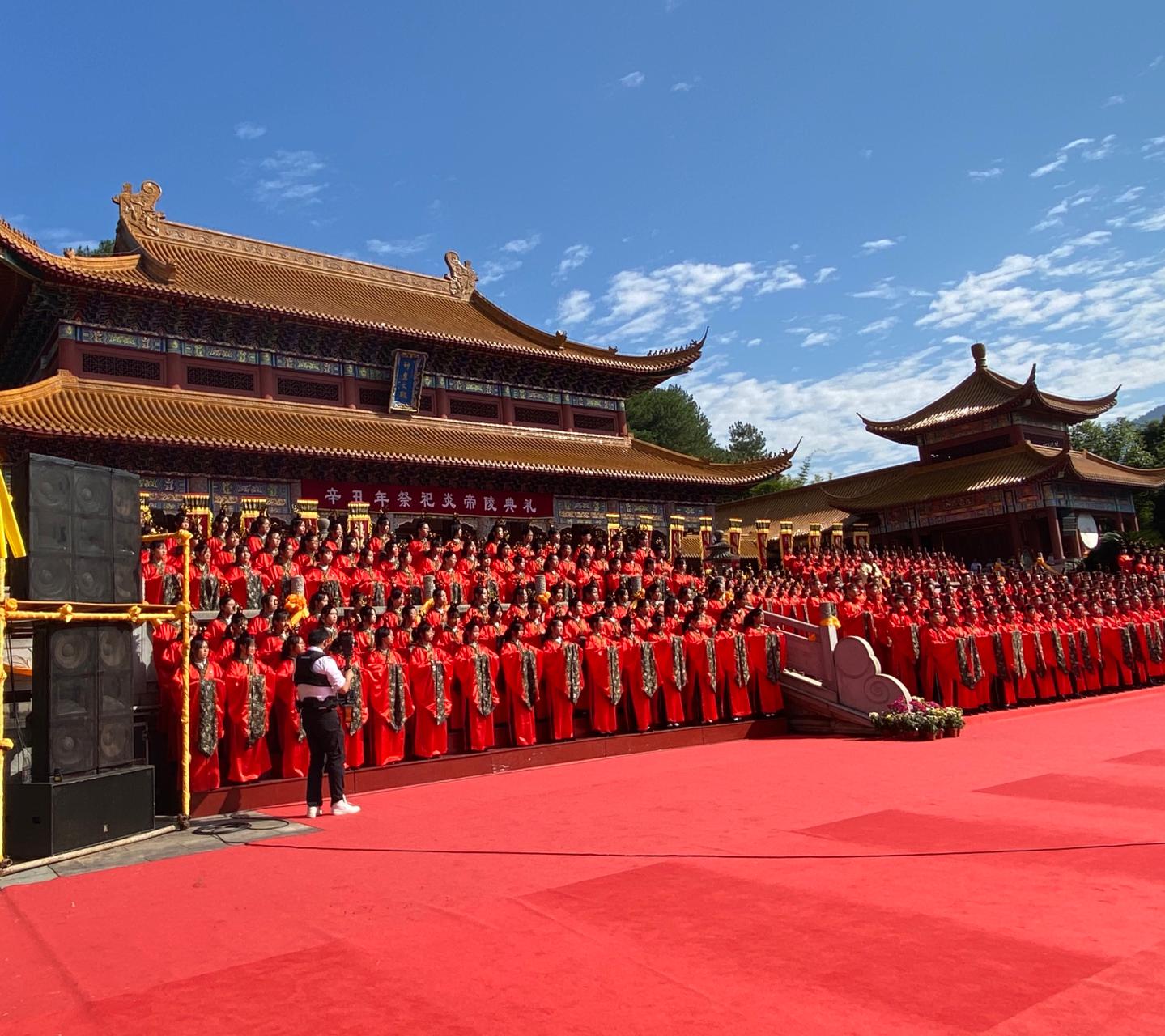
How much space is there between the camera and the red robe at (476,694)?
8.73m

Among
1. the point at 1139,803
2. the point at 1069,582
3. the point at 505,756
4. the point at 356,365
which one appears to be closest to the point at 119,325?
the point at 356,365

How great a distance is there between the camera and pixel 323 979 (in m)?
3.20

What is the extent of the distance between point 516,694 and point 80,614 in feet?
14.5

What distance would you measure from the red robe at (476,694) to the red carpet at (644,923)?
2.17 meters

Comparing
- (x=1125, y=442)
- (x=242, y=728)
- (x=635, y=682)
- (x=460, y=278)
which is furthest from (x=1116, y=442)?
(x=242, y=728)

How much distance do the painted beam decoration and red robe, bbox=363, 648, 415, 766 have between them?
10.6m

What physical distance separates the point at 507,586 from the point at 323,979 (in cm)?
950

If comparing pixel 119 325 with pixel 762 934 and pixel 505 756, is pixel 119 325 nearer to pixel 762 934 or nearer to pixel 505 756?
pixel 505 756

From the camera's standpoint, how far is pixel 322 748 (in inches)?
260

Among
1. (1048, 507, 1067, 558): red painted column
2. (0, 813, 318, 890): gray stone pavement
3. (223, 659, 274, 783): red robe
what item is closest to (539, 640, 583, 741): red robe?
(223, 659, 274, 783): red robe

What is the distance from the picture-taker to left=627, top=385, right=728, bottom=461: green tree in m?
47.8

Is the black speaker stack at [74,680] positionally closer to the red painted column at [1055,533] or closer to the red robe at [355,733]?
the red robe at [355,733]

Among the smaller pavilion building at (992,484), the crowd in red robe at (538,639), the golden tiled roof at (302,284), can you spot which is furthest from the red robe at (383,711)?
the smaller pavilion building at (992,484)

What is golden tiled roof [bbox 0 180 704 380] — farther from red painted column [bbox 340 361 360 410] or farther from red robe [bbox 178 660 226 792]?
red robe [bbox 178 660 226 792]
